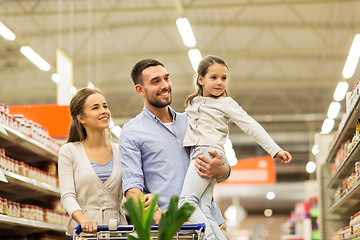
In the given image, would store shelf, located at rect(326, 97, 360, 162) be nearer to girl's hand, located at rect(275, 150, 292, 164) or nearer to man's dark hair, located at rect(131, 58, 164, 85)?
girl's hand, located at rect(275, 150, 292, 164)

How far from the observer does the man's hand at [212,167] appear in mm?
3223

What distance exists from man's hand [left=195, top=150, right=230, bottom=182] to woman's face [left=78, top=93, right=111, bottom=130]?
645 millimetres

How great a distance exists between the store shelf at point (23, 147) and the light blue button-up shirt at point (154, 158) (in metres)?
1.55

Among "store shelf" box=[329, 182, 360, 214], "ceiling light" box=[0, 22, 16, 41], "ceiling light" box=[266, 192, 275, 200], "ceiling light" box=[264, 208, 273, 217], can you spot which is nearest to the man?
"store shelf" box=[329, 182, 360, 214]

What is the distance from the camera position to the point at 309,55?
1702 cm

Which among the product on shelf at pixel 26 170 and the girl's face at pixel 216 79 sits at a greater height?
the girl's face at pixel 216 79

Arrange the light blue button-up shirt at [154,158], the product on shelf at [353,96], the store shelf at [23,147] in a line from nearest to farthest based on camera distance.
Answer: the light blue button-up shirt at [154,158] → the product on shelf at [353,96] → the store shelf at [23,147]

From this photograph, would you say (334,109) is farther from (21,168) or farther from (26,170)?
(21,168)

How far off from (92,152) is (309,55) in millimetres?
14180

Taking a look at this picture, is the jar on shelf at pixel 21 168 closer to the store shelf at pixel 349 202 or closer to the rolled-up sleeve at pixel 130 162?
the rolled-up sleeve at pixel 130 162

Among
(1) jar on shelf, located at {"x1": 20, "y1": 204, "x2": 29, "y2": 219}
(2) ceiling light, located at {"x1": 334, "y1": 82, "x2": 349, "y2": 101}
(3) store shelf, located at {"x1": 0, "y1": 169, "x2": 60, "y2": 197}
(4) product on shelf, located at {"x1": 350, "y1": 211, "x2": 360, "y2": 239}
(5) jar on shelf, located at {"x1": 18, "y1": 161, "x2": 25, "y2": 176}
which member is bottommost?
(4) product on shelf, located at {"x1": 350, "y1": 211, "x2": 360, "y2": 239}

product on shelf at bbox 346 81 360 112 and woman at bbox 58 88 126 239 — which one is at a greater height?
product on shelf at bbox 346 81 360 112

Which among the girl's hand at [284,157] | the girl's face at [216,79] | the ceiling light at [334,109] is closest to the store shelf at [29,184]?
the girl's face at [216,79]

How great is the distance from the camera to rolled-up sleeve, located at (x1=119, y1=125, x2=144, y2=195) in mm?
3146
